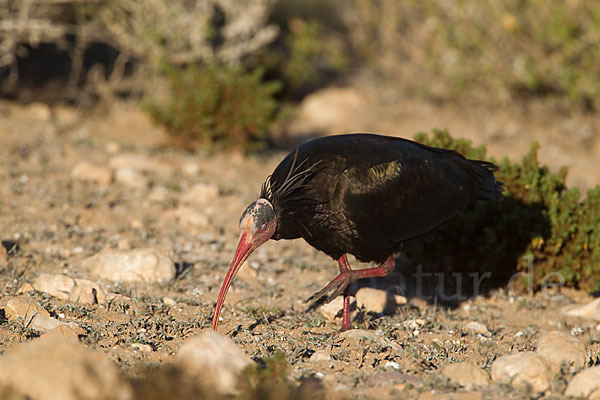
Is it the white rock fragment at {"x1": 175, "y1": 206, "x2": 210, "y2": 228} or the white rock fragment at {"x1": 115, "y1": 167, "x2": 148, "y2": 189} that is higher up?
the white rock fragment at {"x1": 115, "y1": 167, "x2": 148, "y2": 189}

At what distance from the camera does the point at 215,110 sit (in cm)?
947

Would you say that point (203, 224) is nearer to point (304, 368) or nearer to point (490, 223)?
point (490, 223)

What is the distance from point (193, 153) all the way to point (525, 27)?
5.49 meters

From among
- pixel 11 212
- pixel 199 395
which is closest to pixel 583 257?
pixel 199 395

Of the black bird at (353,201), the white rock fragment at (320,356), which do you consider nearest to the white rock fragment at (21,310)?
the black bird at (353,201)

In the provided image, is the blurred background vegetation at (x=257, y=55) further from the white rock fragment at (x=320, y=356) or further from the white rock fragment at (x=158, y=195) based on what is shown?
the white rock fragment at (x=320, y=356)

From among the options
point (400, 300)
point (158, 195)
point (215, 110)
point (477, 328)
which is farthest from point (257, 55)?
point (477, 328)

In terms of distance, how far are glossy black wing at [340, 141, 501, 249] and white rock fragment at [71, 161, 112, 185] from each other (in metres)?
3.93

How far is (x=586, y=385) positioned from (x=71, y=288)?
11.4 ft

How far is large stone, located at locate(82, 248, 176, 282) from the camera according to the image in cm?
553

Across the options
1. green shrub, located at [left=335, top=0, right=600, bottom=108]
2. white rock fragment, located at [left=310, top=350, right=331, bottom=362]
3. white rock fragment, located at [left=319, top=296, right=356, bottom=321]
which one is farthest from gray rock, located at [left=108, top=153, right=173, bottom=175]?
green shrub, located at [left=335, top=0, right=600, bottom=108]

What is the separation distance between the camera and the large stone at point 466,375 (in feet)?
12.3

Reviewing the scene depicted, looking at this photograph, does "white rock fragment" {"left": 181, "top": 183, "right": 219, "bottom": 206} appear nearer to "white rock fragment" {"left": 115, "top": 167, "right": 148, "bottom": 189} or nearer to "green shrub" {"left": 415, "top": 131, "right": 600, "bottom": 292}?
"white rock fragment" {"left": 115, "top": 167, "right": 148, "bottom": 189}

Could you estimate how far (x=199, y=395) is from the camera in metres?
2.85
